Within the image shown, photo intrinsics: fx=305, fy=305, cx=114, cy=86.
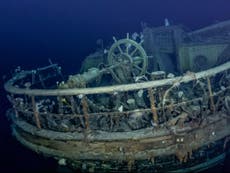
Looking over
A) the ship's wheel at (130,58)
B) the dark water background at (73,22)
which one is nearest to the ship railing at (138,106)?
the ship's wheel at (130,58)

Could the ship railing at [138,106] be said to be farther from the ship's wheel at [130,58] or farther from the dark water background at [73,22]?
the dark water background at [73,22]

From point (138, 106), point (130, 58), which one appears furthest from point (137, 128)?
point (130, 58)

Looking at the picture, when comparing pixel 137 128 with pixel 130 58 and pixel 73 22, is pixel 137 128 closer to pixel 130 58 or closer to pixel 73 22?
pixel 130 58

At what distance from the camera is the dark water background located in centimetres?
2450

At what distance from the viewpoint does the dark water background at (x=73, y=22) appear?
80.4 feet

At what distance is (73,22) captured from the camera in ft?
103

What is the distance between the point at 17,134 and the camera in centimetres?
892

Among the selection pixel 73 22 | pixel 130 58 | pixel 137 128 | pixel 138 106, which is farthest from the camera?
pixel 73 22

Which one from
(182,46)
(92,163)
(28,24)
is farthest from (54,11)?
(92,163)

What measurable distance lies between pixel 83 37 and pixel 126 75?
767 inches

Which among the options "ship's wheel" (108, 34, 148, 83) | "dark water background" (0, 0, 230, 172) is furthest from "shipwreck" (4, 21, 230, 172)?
"dark water background" (0, 0, 230, 172)

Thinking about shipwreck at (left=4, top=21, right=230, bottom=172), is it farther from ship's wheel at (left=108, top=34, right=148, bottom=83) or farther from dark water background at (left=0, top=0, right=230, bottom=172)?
dark water background at (left=0, top=0, right=230, bottom=172)

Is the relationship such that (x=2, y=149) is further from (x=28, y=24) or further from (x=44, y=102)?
(x=28, y=24)

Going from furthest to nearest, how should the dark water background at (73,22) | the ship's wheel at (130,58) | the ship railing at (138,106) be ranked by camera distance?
the dark water background at (73,22) → the ship's wheel at (130,58) → the ship railing at (138,106)
